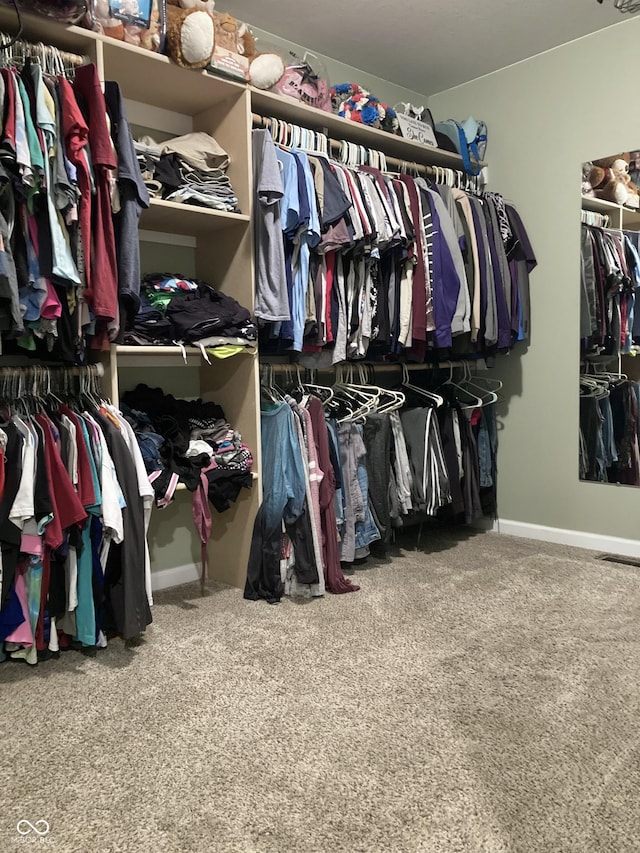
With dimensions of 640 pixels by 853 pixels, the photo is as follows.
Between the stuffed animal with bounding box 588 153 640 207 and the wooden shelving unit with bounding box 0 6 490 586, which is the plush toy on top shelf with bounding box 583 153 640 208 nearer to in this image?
the stuffed animal with bounding box 588 153 640 207

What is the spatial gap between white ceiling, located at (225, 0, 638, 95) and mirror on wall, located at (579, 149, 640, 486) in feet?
2.29

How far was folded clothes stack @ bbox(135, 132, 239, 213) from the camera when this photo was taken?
2.71 metres

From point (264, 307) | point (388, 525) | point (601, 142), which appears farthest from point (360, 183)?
point (388, 525)

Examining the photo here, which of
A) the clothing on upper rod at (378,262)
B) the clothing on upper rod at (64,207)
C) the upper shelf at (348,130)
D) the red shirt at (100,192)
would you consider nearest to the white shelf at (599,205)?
the clothing on upper rod at (378,262)

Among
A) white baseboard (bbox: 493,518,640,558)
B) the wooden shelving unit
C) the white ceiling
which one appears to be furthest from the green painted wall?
the wooden shelving unit

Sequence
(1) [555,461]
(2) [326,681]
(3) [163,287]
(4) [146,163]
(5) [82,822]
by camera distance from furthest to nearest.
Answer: (1) [555,461], (3) [163,287], (4) [146,163], (2) [326,681], (5) [82,822]

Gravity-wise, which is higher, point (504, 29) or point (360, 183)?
point (504, 29)

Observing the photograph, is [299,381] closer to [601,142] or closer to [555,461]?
[555,461]

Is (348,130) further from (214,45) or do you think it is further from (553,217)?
(553,217)

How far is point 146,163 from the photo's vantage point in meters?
2.68

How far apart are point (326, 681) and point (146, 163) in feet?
6.64

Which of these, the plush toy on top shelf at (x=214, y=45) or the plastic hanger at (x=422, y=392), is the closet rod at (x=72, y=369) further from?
the plastic hanger at (x=422, y=392)

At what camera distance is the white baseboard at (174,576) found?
3.21 meters

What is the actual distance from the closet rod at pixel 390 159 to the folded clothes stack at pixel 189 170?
208 millimetres
